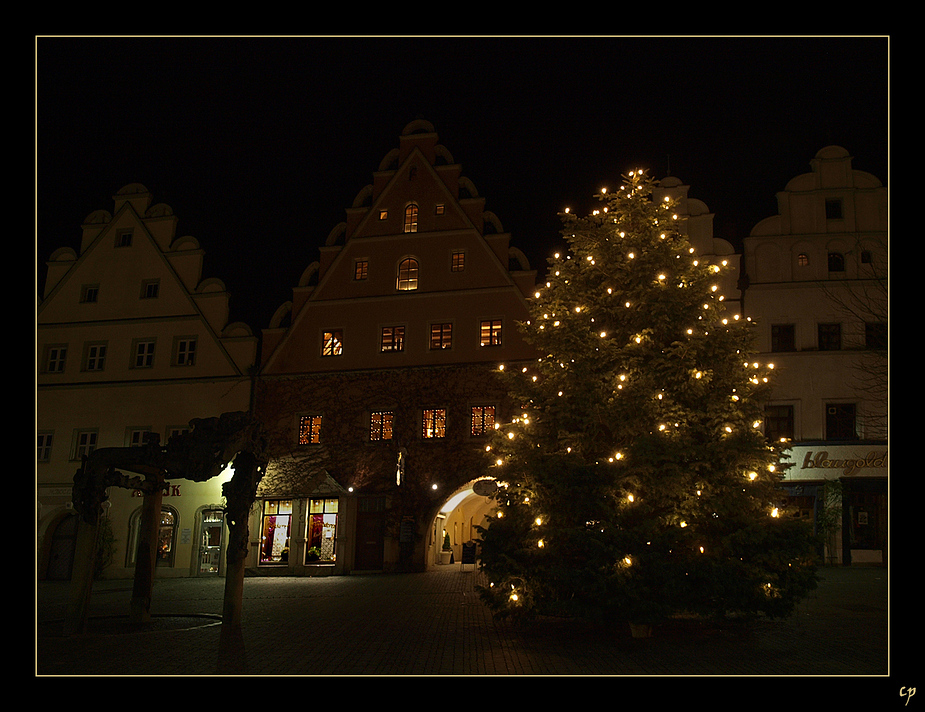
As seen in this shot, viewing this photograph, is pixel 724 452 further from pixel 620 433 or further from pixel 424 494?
pixel 424 494

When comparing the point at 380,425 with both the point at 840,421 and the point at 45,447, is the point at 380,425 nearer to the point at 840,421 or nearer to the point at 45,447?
the point at 45,447

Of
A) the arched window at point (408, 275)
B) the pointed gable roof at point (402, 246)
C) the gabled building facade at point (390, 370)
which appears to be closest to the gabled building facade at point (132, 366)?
the gabled building facade at point (390, 370)

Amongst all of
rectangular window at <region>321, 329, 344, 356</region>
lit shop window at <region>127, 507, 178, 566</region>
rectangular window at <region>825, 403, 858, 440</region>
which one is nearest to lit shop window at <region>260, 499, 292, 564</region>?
lit shop window at <region>127, 507, 178, 566</region>

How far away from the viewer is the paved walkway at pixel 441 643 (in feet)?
28.8

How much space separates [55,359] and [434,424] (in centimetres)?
1441

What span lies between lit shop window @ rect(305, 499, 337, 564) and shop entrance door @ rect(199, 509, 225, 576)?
3019 millimetres

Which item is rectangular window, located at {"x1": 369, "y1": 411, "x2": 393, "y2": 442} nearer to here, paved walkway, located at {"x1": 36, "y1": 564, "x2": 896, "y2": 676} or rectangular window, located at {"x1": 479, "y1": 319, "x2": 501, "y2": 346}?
rectangular window, located at {"x1": 479, "y1": 319, "x2": 501, "y2": 346}

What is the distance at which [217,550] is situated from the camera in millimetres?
26125

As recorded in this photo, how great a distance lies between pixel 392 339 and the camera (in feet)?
88.0

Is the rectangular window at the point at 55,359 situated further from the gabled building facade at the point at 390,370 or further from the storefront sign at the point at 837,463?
the storefront sign at the point at 837,463

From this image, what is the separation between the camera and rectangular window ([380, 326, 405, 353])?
1051 inches

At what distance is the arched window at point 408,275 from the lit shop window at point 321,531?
7.58 m

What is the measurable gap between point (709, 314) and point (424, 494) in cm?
1446

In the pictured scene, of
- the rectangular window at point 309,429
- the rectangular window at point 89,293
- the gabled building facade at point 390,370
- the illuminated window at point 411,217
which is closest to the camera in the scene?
the gabled building facade at point 390,370
